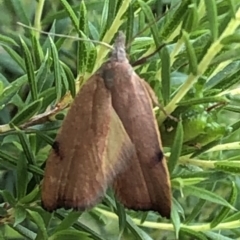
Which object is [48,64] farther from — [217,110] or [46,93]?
[217,110]

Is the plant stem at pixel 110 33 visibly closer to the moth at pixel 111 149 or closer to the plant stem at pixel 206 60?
the moth at pixel 111 149

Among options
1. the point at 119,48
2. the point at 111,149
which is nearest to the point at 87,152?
the point at 111,149

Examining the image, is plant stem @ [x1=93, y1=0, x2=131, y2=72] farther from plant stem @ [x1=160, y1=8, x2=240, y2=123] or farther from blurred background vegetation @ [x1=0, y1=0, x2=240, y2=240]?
plant stem @ [x1=160, y1=8, x2=240, y2=123]

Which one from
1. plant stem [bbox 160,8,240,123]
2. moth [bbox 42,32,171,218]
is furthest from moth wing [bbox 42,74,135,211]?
plant stem [bbox 160,8,240,123]

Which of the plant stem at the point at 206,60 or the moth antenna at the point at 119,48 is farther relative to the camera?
the moth antenna at the point at 119,48

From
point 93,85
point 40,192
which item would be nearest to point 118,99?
point 93,85

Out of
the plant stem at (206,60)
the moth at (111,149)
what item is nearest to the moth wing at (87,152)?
the moth at (111,149)

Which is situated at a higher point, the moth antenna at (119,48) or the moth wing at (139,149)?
the moth antenna at (119,48)
